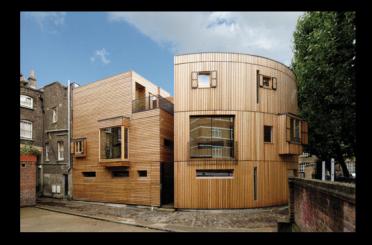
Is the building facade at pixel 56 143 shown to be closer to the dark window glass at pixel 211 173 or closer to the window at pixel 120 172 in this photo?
the window at pixel 120 172

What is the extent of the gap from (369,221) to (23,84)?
2573 cm

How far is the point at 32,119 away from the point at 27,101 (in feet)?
5.01

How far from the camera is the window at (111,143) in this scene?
17141 millimetres

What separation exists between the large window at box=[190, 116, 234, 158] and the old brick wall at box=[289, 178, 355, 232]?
557 cm

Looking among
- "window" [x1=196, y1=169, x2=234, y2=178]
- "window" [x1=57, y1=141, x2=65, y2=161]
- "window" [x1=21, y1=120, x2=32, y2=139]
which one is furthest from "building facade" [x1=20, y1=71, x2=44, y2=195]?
"window" [x1=196, y1=169, x2=234, y2=178]

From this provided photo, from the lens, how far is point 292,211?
9594 millimetres

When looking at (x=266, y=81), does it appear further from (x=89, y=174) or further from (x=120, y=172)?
(x=89, y=174)

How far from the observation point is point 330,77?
10.5m

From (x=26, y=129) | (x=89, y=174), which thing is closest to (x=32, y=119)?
(x=26, y=129)

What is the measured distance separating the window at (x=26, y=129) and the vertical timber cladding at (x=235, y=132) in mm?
14116

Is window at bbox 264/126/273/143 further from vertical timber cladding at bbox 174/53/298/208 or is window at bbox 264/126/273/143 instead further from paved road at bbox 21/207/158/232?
paved road at bbox 21/207/158/232
